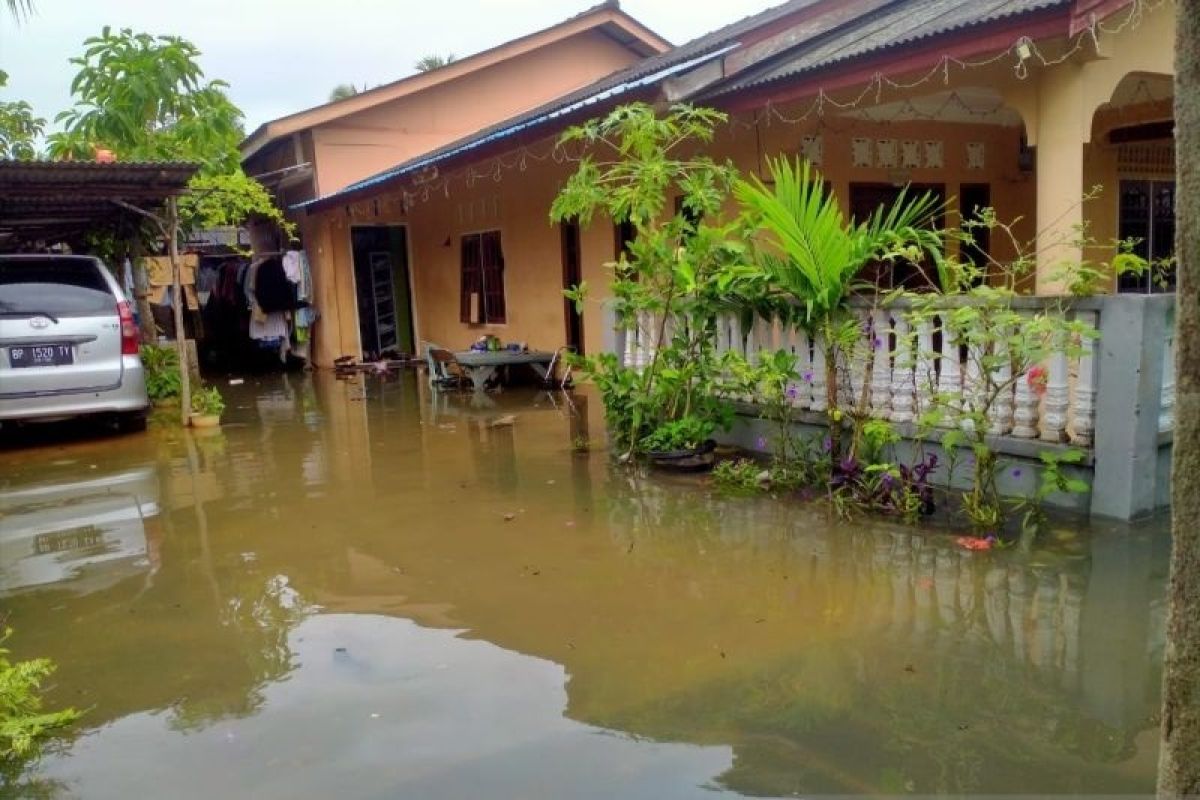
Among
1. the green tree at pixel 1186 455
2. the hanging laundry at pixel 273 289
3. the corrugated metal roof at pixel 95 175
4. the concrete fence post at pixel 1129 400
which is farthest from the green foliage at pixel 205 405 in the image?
the green tree at pixel 1186 455

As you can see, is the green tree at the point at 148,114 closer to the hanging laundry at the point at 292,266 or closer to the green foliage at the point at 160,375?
the green foliage at the point at 160,375

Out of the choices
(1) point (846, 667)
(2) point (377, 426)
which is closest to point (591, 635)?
(1) point (846, 667)

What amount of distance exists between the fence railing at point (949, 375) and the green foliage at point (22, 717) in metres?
4.12

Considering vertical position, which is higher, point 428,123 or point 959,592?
point 428,123

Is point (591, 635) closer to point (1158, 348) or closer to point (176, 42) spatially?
point (1158, 348)

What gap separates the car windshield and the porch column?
761 cm

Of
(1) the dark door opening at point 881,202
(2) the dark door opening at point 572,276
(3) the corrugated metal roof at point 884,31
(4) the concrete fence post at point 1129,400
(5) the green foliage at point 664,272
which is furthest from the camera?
(2) the dark door opening at point 572,276

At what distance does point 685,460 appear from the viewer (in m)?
6.47

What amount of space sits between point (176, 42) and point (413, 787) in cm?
1152

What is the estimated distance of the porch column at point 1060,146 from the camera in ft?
21.1

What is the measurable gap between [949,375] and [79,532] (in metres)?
5.04

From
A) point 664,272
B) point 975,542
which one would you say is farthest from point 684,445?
point 975,542

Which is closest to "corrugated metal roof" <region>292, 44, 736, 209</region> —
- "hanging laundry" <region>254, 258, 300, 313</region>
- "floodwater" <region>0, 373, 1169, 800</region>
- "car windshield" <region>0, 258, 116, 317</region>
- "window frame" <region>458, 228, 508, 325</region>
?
"window frame" <region>458, 228, 508, 325</region>

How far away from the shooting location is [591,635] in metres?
3.77
